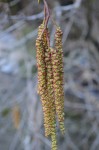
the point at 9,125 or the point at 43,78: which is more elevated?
the point at 9,125

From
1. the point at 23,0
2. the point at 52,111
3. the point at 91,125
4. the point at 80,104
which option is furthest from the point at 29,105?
the point at 52,111

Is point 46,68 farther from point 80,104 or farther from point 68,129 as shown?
point 68,129

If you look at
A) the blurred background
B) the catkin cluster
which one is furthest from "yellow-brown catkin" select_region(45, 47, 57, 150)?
the blurred background

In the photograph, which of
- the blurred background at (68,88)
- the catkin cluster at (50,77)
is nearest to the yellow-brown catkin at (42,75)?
the catkin cluster at (50,77)

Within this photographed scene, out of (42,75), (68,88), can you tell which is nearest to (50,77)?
(42,75)

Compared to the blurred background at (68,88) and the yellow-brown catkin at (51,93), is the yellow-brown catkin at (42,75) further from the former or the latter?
the blurred background at (68,88)

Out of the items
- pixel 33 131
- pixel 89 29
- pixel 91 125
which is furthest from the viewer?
pixel 91 125
